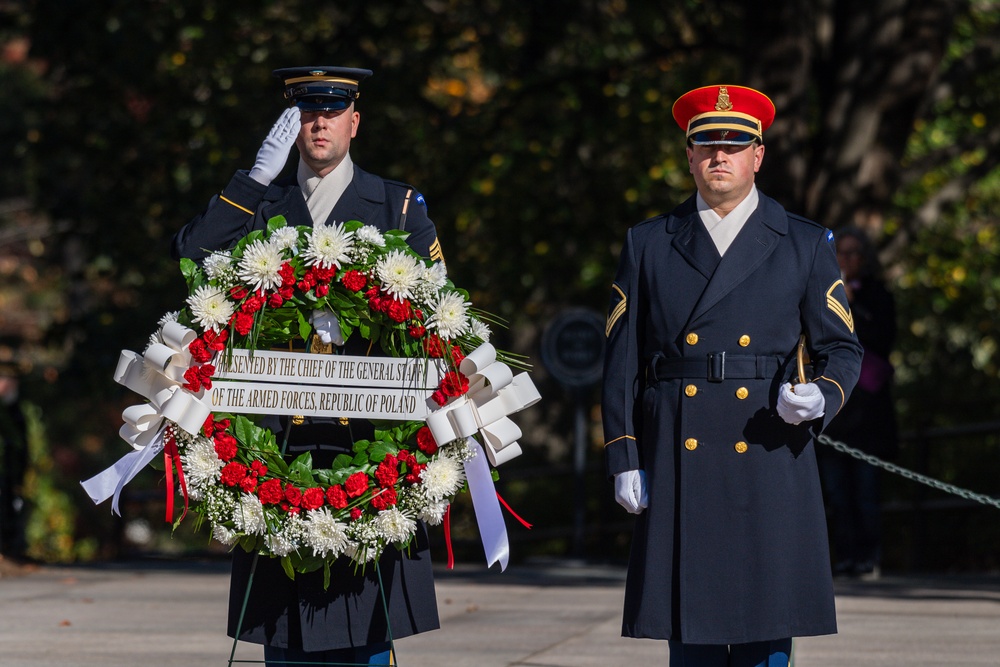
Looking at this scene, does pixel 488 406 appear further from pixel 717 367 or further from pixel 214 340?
pixel 214 340

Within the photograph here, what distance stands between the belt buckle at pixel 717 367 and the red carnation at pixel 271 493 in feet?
4.38

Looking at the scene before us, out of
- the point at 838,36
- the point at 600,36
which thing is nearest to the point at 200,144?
the point at 600,36

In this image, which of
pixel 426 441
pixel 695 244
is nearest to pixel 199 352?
pixel 426 441

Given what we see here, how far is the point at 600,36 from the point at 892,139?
3.80 metres

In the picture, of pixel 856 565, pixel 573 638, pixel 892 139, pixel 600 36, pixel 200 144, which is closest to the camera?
pixel 573 638

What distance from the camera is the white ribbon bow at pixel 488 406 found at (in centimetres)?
481

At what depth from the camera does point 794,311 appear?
15.9ft

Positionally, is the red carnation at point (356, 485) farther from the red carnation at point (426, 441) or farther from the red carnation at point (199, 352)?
the red carnation at point (199, 352)

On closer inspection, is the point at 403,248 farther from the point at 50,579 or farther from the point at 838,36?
the point at 838,36

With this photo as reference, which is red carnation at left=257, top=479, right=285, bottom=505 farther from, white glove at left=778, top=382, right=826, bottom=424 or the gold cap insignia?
the gold cap insignia

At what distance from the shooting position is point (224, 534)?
15.5 ft

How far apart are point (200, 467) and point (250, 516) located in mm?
220

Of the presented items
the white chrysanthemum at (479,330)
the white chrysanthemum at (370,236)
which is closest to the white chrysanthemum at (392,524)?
the white chrysanthemum at (479,330)

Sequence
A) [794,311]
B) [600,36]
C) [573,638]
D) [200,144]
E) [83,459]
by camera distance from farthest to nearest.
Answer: [83,459]
[600,36]
[200,144]
[573,638]
[794,311]
